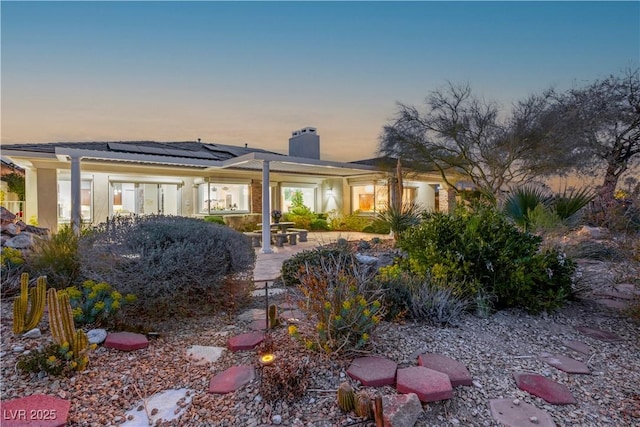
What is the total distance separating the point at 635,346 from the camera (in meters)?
3.23

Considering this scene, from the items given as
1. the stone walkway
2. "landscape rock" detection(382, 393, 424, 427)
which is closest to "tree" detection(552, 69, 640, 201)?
the stone walkway

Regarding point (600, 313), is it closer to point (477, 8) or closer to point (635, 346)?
point (635, 346)

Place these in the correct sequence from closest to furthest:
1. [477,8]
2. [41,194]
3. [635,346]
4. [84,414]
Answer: [84,414] → [635,346] → [477,8] → [41,194]

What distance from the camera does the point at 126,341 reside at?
299cm

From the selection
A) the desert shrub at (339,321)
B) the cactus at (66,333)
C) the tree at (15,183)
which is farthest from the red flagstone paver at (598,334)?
the tree at (15,183)

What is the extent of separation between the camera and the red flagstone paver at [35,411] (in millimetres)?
1906

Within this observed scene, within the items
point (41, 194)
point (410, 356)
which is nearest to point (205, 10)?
point (410, 356)

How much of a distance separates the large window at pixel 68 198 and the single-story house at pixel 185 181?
0.03 metres

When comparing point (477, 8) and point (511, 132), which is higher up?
point (477, 8)

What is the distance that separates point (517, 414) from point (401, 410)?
79cm

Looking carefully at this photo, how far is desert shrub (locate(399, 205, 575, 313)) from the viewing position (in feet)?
12.5

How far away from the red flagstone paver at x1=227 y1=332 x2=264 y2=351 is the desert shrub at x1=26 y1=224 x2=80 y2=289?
111 inches

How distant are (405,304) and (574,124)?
13389 mm

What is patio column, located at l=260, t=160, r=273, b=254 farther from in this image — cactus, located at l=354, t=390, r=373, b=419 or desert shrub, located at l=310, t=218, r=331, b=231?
cactus, located at l=354, t=390, r=373, b=419
